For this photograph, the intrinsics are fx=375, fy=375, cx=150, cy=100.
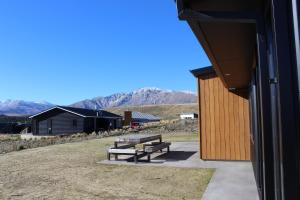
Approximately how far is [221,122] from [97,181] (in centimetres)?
454

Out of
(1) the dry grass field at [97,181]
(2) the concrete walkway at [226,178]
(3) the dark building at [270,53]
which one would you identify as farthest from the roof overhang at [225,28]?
(1) the dry grass field at [97,181]

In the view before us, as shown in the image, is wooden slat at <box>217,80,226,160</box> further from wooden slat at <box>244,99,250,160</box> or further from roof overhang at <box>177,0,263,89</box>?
roof overhang at <box>177,0,263,89</box>

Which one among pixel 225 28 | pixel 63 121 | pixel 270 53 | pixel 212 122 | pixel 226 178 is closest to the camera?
pixel 270 53

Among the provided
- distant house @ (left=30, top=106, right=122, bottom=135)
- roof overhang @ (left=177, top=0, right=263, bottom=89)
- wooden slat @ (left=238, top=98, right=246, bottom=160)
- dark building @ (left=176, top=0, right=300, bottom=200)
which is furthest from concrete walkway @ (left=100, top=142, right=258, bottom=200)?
distant house @ (left=30, top=106, right=122, bottom=135)

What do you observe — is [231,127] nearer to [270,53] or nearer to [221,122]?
[221,122]

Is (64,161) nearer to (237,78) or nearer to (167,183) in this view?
(167,183)

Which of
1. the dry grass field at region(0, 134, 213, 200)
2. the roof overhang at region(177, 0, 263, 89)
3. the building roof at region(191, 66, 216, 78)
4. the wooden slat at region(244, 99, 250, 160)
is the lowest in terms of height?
→ the dry grass field at region(0, 134, 213, 200)

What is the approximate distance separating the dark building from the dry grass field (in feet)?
10.3

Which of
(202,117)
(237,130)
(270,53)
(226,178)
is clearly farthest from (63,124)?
(270,53)

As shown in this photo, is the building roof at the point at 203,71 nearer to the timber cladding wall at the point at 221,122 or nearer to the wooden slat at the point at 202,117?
the timber cladding wall at the point at 221,122

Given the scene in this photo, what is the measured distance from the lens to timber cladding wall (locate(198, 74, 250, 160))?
11.1 metres

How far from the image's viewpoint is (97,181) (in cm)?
844

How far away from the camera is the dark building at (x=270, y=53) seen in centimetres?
201

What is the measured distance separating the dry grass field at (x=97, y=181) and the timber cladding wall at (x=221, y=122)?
5.89 ft
